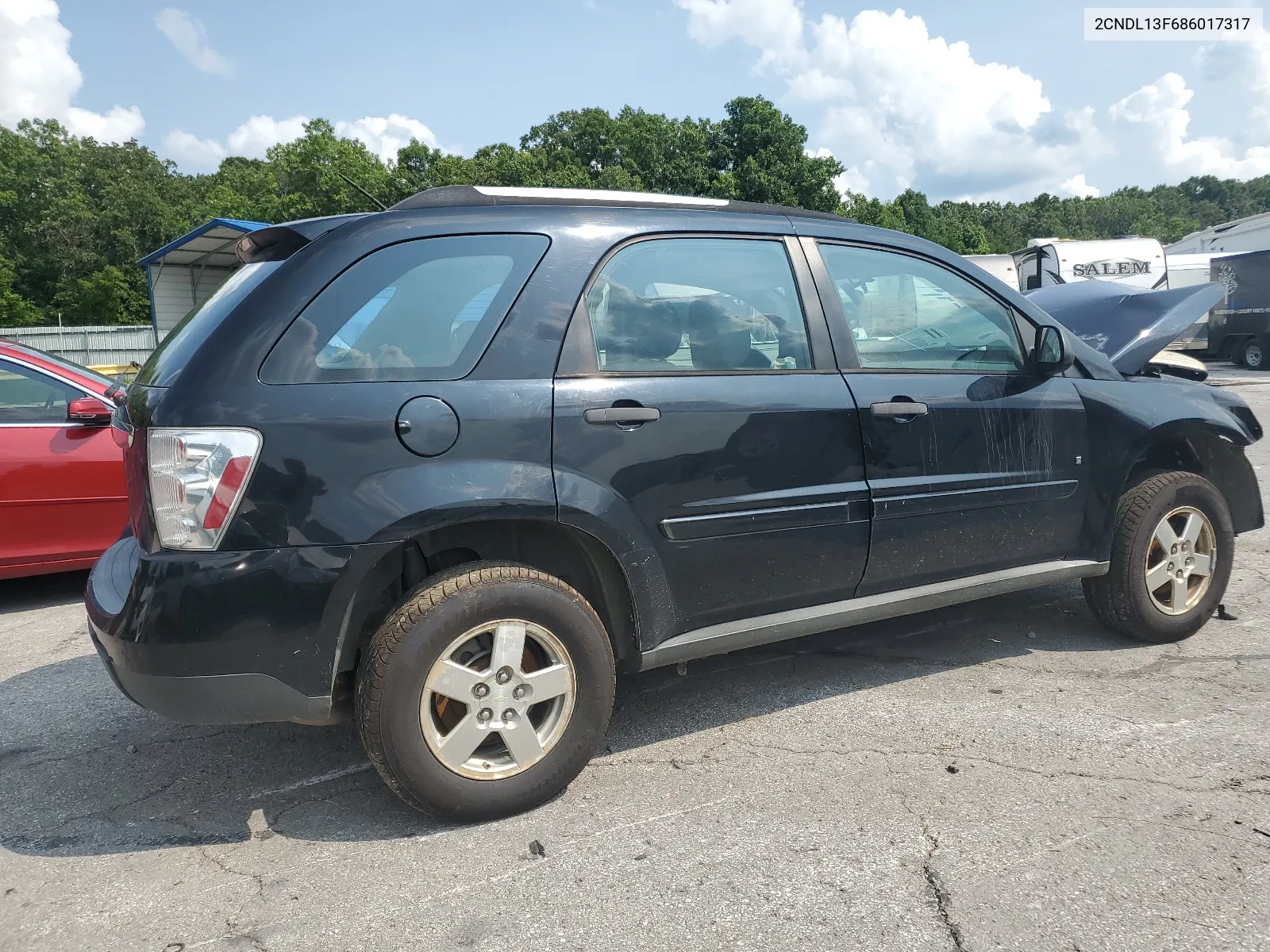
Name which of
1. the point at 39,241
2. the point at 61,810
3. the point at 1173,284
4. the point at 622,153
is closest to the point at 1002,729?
the point at 61,810

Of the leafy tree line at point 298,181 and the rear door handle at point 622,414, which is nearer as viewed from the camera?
the rear door handle at point 622,414

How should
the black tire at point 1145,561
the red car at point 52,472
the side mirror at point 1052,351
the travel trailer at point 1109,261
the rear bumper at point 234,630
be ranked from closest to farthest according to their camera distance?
1. the rear bumper at point 234,630
2. the side mirror at point 1052,351
3. the black tire at point 1145,561
4. the red car at point 52,472
5. the travel trailer at point 1109,261

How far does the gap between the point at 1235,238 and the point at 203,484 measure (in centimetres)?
3273

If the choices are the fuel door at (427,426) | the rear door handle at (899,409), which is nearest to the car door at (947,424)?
the rear door handle at (899,409)

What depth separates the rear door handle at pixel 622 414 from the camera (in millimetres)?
2678

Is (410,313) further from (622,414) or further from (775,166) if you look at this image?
(775,166)

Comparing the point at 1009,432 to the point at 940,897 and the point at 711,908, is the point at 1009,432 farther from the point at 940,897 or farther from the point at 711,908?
the point at 711,908

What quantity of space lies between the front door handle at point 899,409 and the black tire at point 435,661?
4.07ft

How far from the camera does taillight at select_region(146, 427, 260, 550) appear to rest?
2346 millimetres

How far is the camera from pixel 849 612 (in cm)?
323

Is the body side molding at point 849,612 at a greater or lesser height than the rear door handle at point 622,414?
lesser

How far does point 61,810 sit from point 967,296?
11.9ft

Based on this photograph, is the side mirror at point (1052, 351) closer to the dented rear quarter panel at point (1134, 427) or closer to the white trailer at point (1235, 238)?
the dented rear quarter panel at point (1134, 427)

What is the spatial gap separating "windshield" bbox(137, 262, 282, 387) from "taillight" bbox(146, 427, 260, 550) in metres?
0.25
